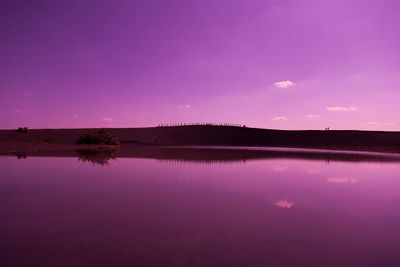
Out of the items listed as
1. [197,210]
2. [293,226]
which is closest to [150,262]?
[197,210]

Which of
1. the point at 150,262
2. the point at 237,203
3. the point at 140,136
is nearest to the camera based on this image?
the point at 150,262

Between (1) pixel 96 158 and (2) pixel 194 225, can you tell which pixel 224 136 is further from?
(2) pixel 194 225

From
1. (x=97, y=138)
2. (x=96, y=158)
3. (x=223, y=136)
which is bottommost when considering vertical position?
(x=96, y=158)

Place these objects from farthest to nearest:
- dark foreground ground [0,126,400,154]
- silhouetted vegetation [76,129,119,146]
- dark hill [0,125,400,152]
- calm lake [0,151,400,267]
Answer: dark hill [0,125,400,152], dark foreground ground [0,126,400,154], silhouetted vegetation [76,129,119,146], calm lake [0,151,400,267]

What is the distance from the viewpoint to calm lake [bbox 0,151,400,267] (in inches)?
197

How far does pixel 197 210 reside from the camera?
26.9 ft

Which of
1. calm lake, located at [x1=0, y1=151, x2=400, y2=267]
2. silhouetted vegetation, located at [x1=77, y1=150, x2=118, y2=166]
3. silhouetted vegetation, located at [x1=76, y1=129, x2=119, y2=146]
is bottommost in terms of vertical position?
calm lake, located at [x1=0, y1=151, x2=400, y2=267]

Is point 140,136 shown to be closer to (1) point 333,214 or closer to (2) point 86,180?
(2) point 86,180

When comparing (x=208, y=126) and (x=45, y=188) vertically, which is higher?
(x=208, y=126)

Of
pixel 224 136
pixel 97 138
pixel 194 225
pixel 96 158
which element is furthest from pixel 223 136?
pixel 194 225

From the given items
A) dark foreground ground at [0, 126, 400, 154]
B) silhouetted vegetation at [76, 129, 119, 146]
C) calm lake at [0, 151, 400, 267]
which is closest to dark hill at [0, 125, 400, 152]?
dark foreground ground at [0, 126, 400, 154]

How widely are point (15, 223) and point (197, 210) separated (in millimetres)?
5877

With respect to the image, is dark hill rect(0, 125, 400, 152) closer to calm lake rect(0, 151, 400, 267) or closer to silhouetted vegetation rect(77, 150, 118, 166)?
silhouetted vegetation rect(77, 150, 118, 166)

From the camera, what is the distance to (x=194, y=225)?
6793 millimetres
